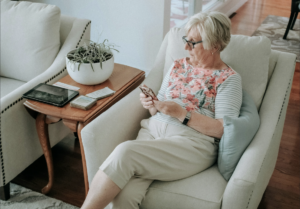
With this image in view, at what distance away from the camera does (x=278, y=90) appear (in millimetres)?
1562

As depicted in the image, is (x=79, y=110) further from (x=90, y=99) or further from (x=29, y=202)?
(x=29, y=202)

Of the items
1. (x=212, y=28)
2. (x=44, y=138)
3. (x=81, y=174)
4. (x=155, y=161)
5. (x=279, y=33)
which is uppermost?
(x=212, y=28)

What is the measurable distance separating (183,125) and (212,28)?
18.4 inches

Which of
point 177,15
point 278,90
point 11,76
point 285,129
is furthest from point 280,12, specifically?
point 11,76

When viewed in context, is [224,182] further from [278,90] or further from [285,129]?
[285,129]

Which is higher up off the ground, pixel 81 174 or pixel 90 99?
pixel 90 99

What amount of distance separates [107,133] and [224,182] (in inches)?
21.8

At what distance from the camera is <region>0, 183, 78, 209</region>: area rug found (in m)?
1.73

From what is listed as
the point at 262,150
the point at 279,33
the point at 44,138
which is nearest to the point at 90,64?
the point at 44,138

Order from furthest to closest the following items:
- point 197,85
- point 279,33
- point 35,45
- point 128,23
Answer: point 279,33 < point 128,23 < point 35,45 < point 197,85

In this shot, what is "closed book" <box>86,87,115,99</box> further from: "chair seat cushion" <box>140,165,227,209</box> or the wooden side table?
"chair seat cushion" <box>140,165,227,209</box>

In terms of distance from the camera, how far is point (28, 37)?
6.75ft

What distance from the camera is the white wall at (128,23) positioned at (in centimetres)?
253

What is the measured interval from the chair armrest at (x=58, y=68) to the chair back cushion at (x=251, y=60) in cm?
95
